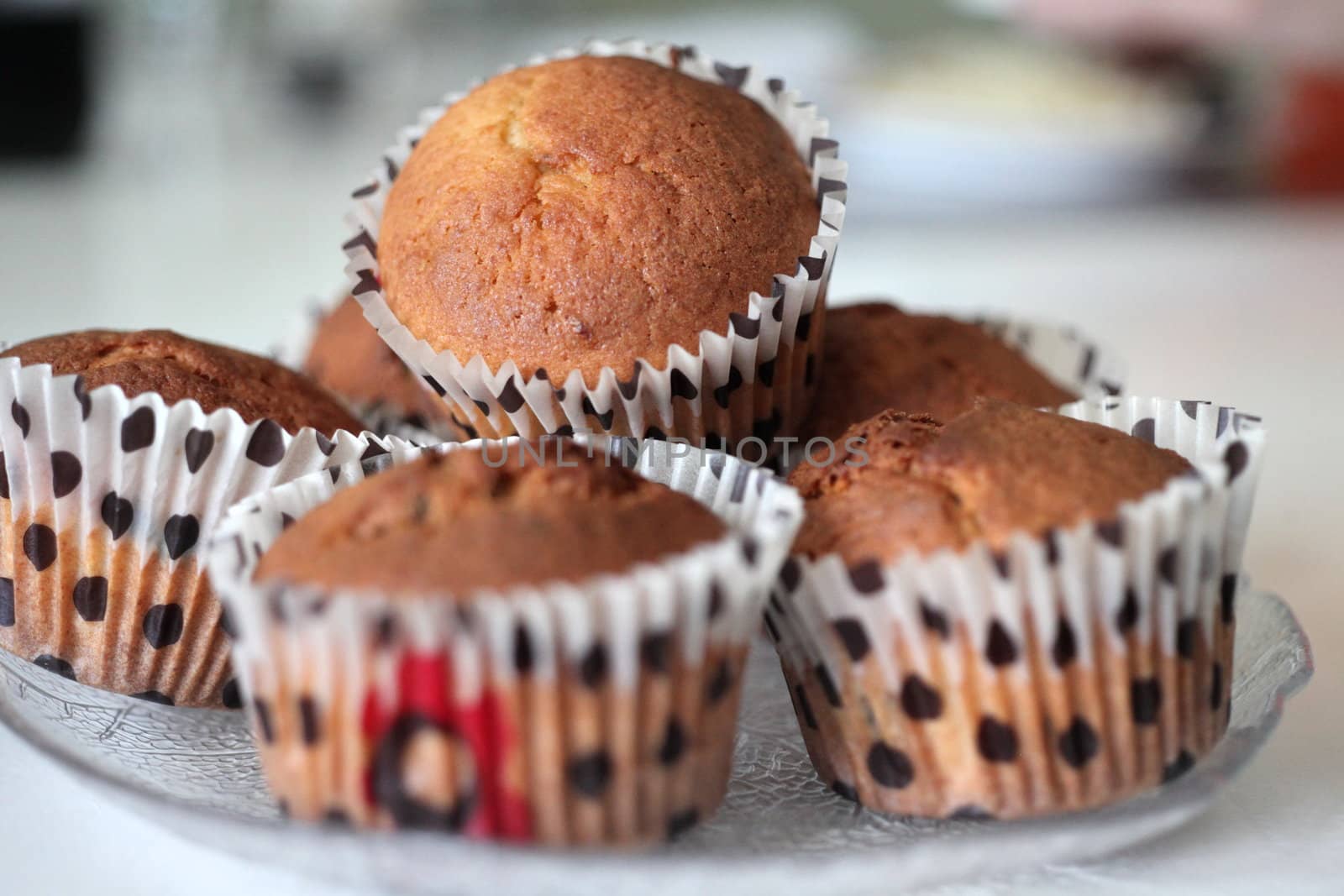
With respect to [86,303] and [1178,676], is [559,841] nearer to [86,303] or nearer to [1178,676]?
[1178,676]

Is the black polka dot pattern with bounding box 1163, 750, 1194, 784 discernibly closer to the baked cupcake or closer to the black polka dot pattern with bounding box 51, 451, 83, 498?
the baked cupcake

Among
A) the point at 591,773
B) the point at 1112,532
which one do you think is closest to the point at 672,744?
the point at 591,773

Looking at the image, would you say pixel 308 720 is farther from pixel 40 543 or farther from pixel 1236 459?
pixel 1236 459

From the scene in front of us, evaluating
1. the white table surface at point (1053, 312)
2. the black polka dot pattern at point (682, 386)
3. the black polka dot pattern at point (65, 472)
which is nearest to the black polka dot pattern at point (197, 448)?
the black polka dot pattern at point (65, 472)

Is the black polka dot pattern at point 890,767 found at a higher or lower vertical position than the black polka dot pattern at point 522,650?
lower

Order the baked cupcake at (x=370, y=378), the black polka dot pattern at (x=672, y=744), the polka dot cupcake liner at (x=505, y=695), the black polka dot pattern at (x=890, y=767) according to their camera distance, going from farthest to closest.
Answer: the baked cupcake at (x=370, y=378), the black polka dot pattern at (x=890, y=767), the black polka dot pattern at (x=672, y=744), the polka dot cupcake liner at (x=505, y=695)

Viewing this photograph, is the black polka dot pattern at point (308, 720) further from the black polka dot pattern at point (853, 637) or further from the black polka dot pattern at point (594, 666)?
the black polka dot pattern at point (853, 637)

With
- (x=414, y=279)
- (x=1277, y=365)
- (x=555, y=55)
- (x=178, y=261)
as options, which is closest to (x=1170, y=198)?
(x=1277, y=365)
